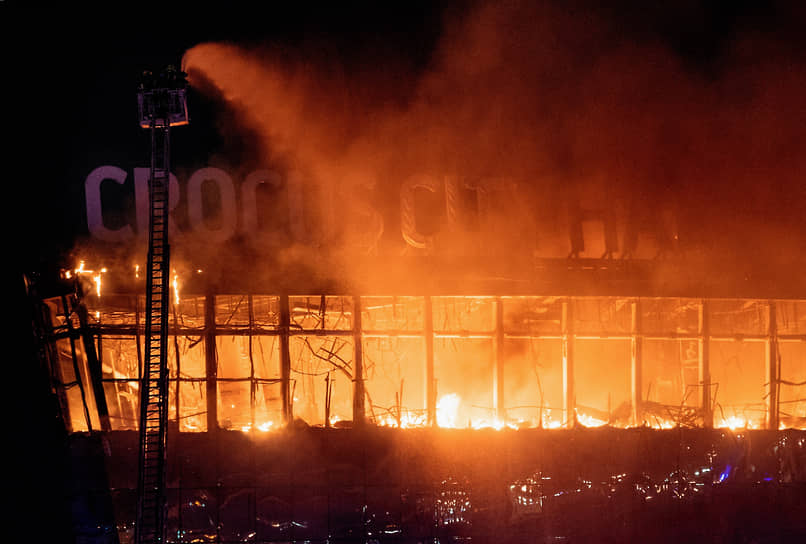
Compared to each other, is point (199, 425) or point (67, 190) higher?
point (67, 190)

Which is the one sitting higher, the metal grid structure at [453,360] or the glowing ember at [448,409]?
the metal grid structure at [453,360]

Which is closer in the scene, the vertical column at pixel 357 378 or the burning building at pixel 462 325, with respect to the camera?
the burning building at pixel 462 325

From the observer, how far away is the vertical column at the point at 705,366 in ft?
36.8

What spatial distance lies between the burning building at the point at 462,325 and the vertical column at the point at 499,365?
0.14 ft

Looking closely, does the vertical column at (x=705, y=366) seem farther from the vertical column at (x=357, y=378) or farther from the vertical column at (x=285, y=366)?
the vertical column at (x=285, y=366)

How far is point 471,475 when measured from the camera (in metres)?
11.0

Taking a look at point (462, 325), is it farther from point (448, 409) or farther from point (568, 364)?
point (568, 364)

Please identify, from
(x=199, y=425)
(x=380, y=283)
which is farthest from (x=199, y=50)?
(x=199, y=425)

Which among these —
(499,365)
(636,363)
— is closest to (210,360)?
(499,365)

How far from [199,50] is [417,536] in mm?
10443

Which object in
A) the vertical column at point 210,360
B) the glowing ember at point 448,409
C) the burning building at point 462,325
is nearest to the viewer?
the burning building at point 462,325

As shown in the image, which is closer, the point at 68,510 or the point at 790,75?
the point at 68,510

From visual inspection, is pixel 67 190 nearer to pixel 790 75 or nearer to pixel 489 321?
pixel 489 321

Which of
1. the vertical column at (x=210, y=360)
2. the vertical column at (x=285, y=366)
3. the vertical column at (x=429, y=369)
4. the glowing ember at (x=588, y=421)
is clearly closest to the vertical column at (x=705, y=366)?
the glowing ember at (x=588, y=421)
